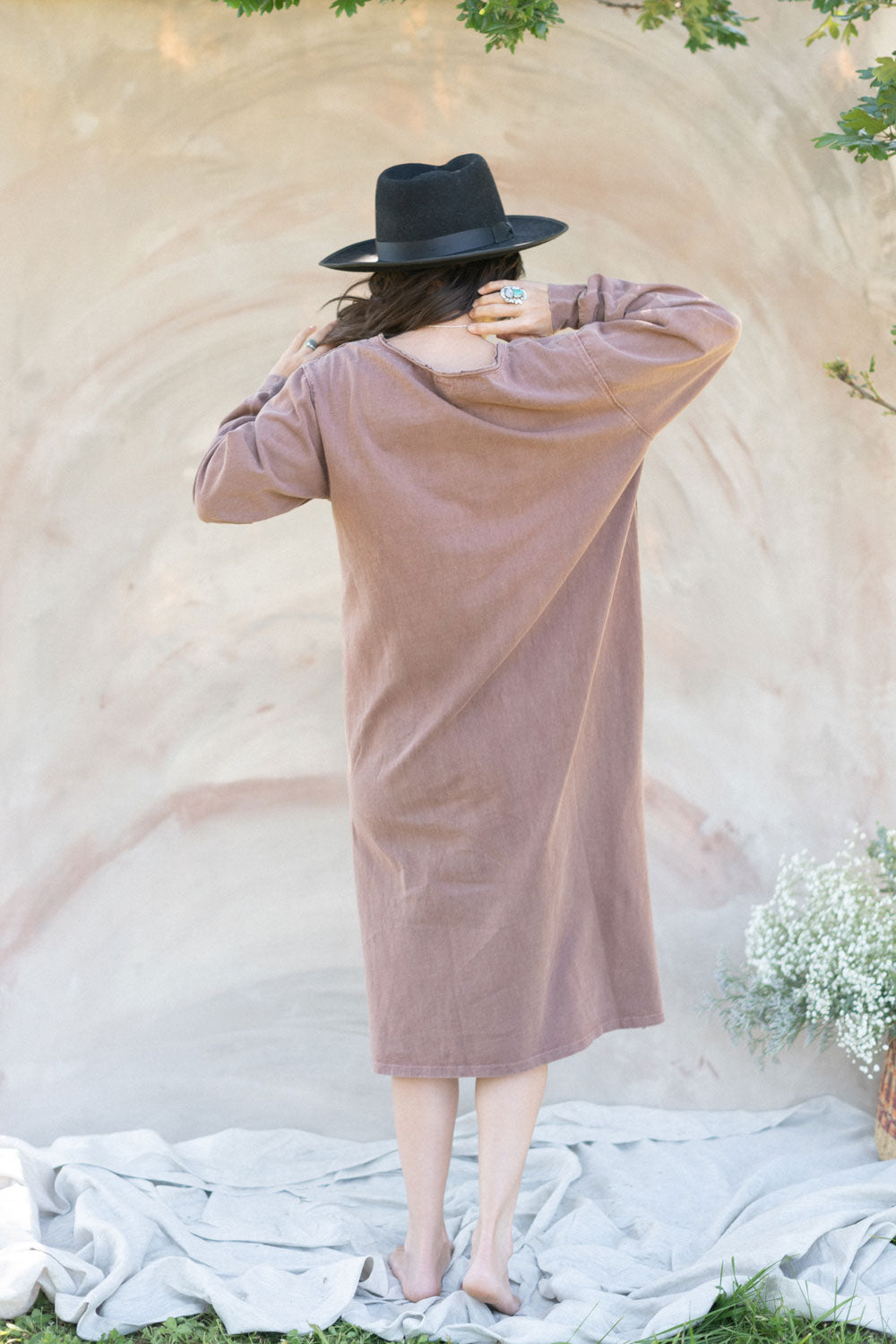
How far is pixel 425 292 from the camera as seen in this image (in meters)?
1.87

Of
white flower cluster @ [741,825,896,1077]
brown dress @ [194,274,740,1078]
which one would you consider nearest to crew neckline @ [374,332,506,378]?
brown dress @ [194,274,740,1078]

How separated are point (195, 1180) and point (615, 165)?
2348 mm

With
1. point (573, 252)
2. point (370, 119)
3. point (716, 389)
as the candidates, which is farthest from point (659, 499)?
point (370, 119)

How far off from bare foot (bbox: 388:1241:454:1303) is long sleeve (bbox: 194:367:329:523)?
1.28 metres

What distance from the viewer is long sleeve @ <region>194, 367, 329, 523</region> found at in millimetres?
1792

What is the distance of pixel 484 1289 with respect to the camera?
199cm

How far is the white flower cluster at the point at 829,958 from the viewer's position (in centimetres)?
247

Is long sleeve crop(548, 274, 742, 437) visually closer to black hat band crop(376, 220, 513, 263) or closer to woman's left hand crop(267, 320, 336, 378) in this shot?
black hat band crop(376, 220, 513, 263)

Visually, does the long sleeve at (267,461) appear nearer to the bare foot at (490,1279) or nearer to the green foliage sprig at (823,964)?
the bare foot at (490,1279)

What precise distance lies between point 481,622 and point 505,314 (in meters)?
0.46

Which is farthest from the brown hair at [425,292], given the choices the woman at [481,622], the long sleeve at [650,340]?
the long sleeve at [650,340]

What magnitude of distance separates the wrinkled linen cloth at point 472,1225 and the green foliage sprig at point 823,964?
26cm

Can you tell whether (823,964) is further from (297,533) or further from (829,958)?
(297,533)

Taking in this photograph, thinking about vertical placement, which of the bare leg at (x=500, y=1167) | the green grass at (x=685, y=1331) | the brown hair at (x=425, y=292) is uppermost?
the brown hair at (x=425, y=292)
